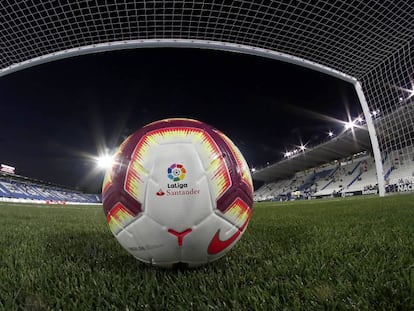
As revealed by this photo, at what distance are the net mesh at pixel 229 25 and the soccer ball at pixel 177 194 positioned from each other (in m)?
10.1

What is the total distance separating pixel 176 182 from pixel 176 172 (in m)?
0.06

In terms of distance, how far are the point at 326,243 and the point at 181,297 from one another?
163 cm

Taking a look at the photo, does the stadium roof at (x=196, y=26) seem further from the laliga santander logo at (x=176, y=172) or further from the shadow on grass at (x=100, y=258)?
the laliga santander logo at (x=176, y=172)

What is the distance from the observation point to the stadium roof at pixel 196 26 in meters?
10.5

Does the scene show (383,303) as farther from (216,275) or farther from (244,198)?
(244,198)

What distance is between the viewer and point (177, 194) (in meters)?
1.68

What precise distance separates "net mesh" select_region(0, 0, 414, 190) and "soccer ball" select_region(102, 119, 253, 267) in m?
10.1

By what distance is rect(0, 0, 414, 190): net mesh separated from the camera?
10.4 meters

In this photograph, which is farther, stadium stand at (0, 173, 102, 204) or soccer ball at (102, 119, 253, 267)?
stadium stand at (0, 173, 102, 204)

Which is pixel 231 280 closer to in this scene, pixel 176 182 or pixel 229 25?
pixel 176 182

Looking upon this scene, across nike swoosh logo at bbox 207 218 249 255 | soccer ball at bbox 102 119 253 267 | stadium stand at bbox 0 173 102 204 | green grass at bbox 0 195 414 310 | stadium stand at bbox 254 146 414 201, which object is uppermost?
stadium stand at bbox 0 173 102 204

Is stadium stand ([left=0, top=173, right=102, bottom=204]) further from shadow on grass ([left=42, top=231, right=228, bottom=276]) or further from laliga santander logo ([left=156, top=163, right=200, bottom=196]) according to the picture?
laliga santander logo ([left=156, top=163, right=200, bottom=196])

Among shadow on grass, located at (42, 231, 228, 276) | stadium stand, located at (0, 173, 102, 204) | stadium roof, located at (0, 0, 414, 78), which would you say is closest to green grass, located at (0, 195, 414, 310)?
shadow on grass, located at (42, 231, 228, 276)

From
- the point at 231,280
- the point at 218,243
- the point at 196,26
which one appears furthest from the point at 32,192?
the point at 231,280
